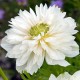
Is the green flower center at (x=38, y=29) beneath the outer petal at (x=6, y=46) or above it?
above

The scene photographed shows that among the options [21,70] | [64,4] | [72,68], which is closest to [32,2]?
[64,4]

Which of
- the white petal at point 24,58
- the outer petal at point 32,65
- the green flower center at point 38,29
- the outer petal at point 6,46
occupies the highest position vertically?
the green flower center at point 38,29

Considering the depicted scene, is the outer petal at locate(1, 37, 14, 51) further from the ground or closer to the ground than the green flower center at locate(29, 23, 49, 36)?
closer to the ground

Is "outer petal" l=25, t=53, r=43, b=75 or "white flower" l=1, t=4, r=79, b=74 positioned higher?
"white flower" l=1, t=4, r=79, b=74

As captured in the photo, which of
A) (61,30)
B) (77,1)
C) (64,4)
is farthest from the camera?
(64,4)

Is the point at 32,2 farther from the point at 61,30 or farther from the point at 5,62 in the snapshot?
the point at 61,30

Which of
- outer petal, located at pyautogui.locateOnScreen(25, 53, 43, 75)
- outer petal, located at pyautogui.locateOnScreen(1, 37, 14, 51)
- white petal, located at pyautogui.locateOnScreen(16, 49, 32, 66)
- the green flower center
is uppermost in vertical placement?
the green flower center
